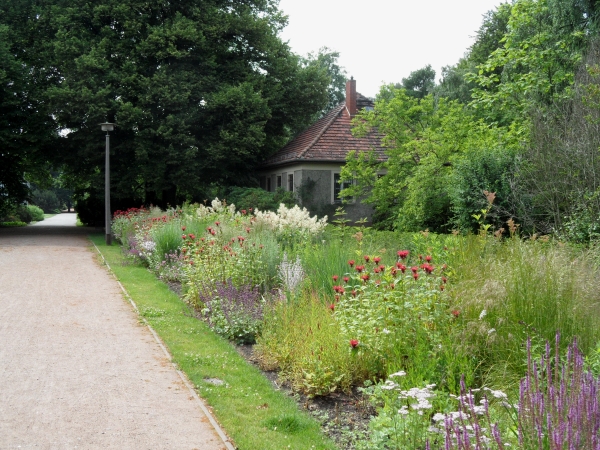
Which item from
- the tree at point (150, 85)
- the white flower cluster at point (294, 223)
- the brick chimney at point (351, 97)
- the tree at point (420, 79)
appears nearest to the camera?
the white flower cluster at point (294, 223)

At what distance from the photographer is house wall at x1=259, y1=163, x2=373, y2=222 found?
98.5 feet

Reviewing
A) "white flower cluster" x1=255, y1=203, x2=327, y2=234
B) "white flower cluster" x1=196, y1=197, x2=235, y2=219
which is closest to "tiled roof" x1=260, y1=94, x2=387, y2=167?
"white flower cluster" x1=196, y1=197, x2=235, y2=219

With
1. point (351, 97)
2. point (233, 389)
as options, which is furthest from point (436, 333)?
point (351, 97)

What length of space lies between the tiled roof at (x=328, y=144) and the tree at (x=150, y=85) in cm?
285

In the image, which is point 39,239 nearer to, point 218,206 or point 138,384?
point 218,206

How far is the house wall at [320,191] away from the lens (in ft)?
98.5

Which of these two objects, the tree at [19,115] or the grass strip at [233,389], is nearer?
the grass strip at [233,389]

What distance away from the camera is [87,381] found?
21.2 feet

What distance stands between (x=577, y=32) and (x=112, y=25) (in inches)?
833

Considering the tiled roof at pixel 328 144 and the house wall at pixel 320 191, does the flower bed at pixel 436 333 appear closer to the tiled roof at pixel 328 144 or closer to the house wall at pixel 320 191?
the house wall at pixel 320 191

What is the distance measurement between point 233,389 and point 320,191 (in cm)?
2461

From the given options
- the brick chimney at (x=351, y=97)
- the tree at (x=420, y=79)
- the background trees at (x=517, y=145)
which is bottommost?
the background trees at (x=517, y=145)

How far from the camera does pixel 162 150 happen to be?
27531 millimetres

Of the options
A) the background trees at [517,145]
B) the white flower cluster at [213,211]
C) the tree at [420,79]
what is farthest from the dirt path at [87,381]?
the tree at [420,79]
